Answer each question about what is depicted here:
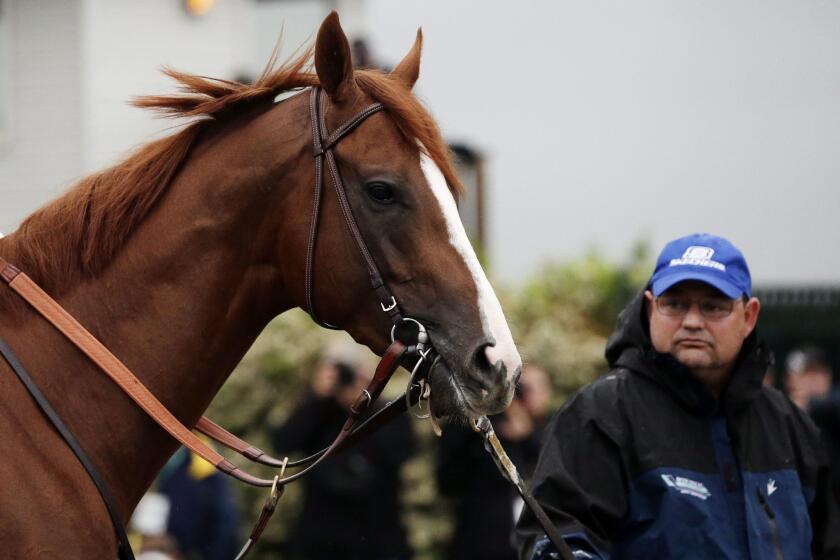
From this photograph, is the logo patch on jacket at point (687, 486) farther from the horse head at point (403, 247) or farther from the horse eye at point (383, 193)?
the horse eye at point (383, 193)

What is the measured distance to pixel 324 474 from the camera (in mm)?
7164

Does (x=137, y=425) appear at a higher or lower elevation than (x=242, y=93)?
lower

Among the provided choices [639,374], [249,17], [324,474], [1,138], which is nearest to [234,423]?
[324,474]

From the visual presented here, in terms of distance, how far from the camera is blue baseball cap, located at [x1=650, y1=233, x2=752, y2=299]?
361cm

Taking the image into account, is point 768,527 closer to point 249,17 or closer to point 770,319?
point 770,319

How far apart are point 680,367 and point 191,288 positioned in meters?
1.49

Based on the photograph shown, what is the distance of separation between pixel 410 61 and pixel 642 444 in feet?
4.39

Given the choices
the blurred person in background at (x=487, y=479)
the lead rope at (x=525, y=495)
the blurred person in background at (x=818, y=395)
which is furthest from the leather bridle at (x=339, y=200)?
the blurred person in background at (x=818, y=395)

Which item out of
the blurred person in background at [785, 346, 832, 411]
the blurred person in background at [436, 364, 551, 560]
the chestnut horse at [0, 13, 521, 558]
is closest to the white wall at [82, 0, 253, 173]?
the blurred person in background at [436, 364, 551, 560]

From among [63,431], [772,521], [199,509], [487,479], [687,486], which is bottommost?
[199,509]

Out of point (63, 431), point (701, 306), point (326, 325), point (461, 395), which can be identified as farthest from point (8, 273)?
point (701, 306)

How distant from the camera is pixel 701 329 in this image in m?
3.62

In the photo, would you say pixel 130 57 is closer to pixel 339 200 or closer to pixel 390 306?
pixel 339 200

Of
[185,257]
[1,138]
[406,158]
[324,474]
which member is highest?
[406,158]
